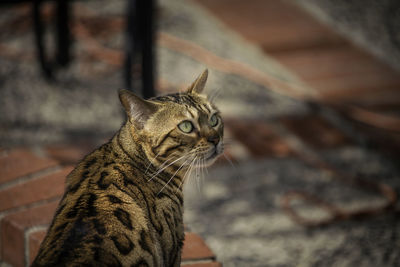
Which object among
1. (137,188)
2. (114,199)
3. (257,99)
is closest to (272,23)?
(257,99)

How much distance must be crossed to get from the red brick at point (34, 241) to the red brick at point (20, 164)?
1.17 feet

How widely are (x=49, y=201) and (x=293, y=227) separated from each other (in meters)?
1.49

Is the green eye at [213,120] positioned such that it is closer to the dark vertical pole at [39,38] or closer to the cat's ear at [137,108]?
the cat's ear at [137,108]

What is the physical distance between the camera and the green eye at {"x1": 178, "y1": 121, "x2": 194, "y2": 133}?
4.92 feet

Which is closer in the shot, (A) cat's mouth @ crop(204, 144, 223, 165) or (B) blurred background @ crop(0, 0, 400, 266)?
(A) cat's mouth @ crop(204, 144, 223, 165)

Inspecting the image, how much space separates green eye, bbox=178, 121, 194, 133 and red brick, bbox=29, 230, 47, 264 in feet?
1.82

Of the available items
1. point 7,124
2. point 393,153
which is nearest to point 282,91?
point 393,153

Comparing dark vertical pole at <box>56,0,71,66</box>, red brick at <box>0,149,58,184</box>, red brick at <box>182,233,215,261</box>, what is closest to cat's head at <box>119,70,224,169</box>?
red brick at <box>182,233,215,261</box>

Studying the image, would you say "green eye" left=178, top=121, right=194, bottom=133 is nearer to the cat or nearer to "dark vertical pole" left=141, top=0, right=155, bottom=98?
the cat

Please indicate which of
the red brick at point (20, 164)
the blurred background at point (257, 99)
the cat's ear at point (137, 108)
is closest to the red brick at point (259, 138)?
the blurred background at point (257, 99)

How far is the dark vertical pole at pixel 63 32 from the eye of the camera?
11.6ft

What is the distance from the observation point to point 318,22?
5062 mm

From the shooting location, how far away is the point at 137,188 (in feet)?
4.40

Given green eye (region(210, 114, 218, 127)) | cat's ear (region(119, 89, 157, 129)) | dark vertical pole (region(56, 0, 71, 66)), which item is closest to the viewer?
cat's ear (region(119, 89, 157, 129))
